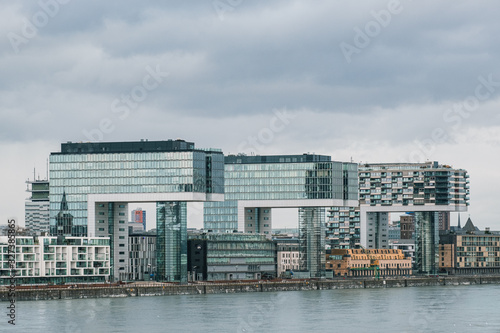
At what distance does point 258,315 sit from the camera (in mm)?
157750

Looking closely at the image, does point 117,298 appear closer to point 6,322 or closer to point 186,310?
point 186,310

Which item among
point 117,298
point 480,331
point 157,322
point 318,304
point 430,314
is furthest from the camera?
point 117,298

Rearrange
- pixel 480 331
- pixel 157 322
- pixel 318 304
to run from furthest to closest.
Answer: pixel 318 304
pixel 157 322
pixel 480 331

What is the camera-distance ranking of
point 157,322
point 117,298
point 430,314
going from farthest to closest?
point 117,298, point 430,314, point 157,322

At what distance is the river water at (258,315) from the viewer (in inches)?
5536

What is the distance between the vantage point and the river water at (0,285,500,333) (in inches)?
5536

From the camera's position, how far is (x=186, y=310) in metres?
167

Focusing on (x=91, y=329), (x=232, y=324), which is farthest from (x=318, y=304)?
(x=91, y=329)

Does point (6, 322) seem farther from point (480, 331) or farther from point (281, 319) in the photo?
point (480, 331)

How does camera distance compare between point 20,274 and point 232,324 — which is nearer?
point 232,324

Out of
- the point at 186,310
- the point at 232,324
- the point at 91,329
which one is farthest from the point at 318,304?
the point at 91,329

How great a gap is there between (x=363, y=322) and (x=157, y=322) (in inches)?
960

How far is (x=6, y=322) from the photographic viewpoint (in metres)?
144

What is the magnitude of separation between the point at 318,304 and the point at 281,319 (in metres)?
29.2
